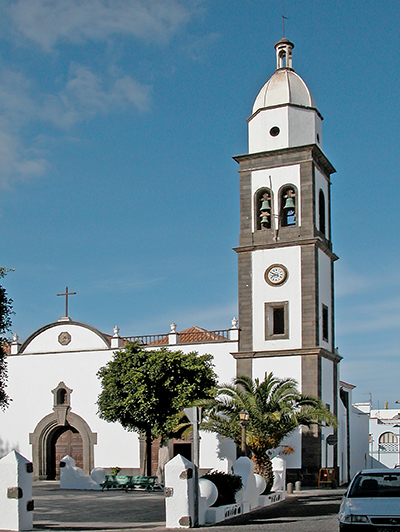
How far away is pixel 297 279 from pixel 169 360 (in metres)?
6.56

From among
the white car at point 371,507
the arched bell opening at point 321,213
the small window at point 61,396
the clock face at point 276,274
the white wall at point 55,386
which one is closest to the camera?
the white car at point 371,507

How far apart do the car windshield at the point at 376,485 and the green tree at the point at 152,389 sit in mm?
13857

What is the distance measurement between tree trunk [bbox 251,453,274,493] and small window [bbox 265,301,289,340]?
8454 mm

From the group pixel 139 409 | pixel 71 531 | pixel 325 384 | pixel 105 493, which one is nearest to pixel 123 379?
pixel 139 409

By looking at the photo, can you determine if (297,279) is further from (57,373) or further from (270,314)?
(57,373)

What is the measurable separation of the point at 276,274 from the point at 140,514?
→ 14.5 meters

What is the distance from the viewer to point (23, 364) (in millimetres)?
34531

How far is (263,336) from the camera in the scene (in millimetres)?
29781

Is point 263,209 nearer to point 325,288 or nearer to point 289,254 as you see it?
point 289,254

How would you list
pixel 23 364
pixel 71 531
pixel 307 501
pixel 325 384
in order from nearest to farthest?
pixel 71 531, pixel 307 501, pixel 325 384, pixel 23 364

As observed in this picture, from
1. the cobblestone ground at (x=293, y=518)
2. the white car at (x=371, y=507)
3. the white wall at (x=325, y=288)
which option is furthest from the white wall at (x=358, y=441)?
the white car at (x=371, y=507)

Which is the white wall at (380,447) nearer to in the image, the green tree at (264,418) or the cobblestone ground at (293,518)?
the green tree at (264,418)

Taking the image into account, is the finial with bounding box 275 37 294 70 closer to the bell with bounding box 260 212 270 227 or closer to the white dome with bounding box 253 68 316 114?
the white dome with bounding box 253 68 316 114

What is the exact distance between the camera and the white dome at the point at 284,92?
31562 mm
